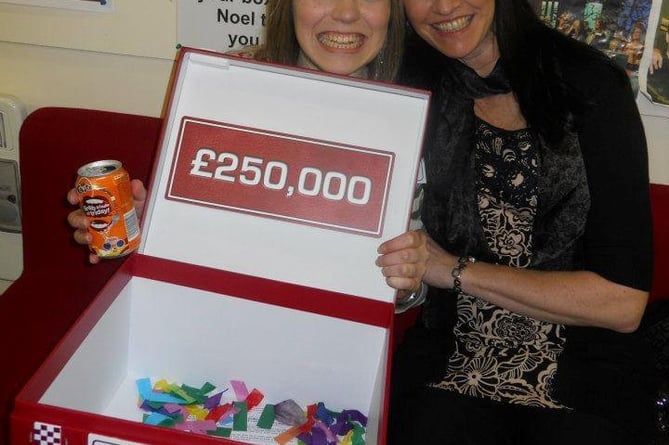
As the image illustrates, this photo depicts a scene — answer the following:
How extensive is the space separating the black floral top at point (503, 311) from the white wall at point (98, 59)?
455mm

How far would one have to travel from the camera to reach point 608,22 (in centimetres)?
137

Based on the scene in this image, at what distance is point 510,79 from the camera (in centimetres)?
118

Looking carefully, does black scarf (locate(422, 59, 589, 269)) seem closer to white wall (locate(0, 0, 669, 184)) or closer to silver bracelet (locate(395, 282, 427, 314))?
silver bracelet (locate(395, 282, 427, 314))

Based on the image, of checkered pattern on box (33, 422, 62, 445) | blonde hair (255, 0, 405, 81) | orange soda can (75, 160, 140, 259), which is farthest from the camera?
blonde hair (255, 0, 405, 81)

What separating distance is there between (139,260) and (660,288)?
3.29ft

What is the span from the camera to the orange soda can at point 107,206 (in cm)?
92

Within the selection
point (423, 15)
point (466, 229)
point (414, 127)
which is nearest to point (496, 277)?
point (466, 229)

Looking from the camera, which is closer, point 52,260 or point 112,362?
point 112,362

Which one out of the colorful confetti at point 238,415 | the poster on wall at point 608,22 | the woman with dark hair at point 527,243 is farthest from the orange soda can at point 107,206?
the poster on wall at point 608,22

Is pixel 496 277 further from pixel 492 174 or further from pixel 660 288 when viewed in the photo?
pixel 660 288

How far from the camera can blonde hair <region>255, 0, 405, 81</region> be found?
1.25 m

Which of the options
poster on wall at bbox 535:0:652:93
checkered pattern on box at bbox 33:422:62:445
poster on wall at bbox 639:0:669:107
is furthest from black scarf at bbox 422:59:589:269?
checkered pattern on box at bbox 33:422:62:445

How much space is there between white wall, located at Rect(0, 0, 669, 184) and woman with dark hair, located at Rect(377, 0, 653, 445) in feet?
1.37

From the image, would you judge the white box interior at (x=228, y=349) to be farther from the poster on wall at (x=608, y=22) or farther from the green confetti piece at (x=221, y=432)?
the poster on wall at (x=608, y=22)
